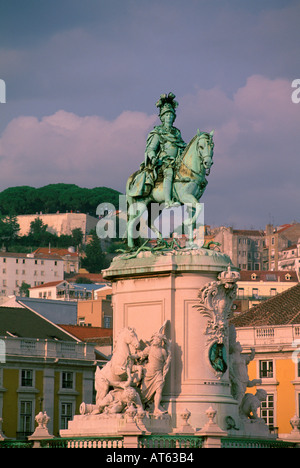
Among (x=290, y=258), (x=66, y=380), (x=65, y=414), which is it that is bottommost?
(x=65, y=414)

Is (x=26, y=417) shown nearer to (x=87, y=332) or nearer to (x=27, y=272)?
(x=87, y=332)

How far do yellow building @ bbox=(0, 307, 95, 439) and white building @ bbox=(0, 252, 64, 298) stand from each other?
11047 cm

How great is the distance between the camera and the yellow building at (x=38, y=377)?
53.6 meters

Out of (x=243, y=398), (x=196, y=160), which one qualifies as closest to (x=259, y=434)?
(x=243, y=398)

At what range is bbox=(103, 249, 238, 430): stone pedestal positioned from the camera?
24.0 m

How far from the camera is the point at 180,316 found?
2436 cm

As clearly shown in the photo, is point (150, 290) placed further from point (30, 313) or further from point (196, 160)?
point (30, 313)

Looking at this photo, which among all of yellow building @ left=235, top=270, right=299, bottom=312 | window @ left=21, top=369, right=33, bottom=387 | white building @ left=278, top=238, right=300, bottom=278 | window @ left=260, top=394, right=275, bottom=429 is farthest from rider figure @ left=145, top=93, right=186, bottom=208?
white building @ left=278, top=238, right=300, bottom=278

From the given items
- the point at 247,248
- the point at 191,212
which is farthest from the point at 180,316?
the point at 247,248

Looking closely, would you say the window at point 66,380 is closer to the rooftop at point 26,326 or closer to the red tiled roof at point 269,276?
the rooftop at point 26,326

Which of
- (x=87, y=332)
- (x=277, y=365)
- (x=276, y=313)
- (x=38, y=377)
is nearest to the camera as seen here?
(x=277, y=365)

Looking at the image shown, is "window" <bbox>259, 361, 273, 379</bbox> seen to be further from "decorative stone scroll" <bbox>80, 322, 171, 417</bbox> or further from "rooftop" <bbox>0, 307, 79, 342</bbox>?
"decorative stone scroll" <bbox>80, 322, 171, 417</bbox>

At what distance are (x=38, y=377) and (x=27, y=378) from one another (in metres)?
0.62

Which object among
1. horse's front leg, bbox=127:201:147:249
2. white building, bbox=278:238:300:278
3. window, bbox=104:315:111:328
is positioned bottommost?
horse's front leg, bbox=127:201:147:249
